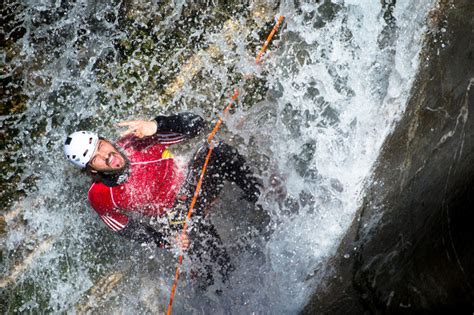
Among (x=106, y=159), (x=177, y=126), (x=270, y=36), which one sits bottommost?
(x=106, y=159)

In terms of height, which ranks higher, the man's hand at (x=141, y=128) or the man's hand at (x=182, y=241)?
the man's hand at (x=141, y=128)

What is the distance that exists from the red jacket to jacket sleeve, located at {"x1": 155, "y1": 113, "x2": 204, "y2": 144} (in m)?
0.01

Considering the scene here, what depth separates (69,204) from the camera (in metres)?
4.49

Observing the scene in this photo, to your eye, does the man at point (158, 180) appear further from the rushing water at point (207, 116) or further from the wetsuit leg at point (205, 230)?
the rushing water at point (207, 116)

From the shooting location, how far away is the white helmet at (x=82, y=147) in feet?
11.1

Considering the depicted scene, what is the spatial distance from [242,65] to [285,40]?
1.61ft

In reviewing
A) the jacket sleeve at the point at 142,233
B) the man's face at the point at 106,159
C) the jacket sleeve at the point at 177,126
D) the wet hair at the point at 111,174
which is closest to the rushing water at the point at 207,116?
the jacket sleeve at the point at 142,233

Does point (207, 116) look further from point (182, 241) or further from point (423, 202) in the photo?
point (423, 202)

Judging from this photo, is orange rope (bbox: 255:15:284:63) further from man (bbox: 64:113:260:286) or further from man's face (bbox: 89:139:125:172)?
man's face (bbox: 89:139:125:172)

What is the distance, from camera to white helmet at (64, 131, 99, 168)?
338 centimetres

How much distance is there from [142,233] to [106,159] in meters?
0.74

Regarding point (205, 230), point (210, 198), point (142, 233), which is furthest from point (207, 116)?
point (142, 233)

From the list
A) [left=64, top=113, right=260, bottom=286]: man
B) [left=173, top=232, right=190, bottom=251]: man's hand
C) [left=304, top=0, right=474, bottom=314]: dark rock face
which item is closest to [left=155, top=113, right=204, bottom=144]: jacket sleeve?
[left=64, top=113, right=260, bottom=286]: man

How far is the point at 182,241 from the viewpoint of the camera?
12.9ft
